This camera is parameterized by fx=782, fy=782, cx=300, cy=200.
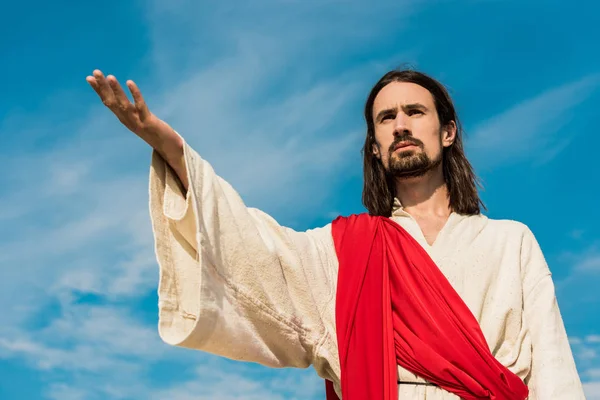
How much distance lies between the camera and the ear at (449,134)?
5.62 meters

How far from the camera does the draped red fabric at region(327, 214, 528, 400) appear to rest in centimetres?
429

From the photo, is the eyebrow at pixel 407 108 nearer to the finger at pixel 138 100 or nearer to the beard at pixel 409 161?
the beard at pixel 409 161

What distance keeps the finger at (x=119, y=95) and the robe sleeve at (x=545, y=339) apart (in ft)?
8.60

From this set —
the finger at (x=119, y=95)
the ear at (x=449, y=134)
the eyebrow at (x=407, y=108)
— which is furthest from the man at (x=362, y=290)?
the ear at (x=449, y=134)

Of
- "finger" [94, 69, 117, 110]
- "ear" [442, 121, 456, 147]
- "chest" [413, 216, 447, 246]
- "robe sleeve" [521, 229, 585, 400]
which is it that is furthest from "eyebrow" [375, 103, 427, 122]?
"finger" [94, 69, 117, 110]

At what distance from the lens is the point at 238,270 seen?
4270 mm

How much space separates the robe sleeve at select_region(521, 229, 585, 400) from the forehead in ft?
4.04

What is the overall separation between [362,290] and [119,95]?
1781 millimetres

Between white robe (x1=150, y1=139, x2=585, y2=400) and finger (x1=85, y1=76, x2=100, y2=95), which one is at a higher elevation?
finger (x1=85, y1=76, x2=100, y2=95)

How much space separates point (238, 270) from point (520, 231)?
1.94 m

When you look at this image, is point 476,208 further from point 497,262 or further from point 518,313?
point 518,313

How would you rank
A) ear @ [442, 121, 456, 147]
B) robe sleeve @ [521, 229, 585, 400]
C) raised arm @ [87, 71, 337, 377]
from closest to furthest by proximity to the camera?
raised arm @ [87, 71, 337, 377] < robe sleeve @ [521, 229, 585, 400] < ear @ [442, 121, 456, 147]

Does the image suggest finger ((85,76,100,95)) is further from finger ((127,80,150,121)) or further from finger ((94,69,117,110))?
finger ((127,80,150,121))

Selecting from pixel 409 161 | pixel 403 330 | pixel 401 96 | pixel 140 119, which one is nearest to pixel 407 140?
pixel 409 161
